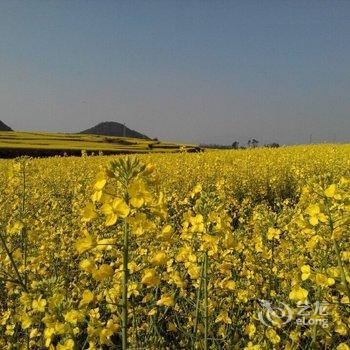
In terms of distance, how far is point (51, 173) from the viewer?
572 inches

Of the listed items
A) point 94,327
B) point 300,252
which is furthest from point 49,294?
point 300,252

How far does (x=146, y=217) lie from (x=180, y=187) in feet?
32.0

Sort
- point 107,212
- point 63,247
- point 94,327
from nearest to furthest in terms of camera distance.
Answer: point 107,212, point 94,327, point 63,247

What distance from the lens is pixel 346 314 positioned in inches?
119

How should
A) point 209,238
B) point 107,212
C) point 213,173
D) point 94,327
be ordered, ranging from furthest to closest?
point 213,173
point 209,238
point 94,327
point 107,212

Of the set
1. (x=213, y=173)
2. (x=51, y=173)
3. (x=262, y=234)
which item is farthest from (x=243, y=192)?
(x=262, y=234)

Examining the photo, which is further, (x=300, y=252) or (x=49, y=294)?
(x=300, y=252)

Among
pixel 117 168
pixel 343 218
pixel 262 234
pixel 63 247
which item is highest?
pixel 117 168

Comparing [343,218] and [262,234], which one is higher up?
[343,218]

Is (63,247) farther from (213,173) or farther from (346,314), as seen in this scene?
(213,173)

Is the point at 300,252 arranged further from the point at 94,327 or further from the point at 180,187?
the point at 180,187

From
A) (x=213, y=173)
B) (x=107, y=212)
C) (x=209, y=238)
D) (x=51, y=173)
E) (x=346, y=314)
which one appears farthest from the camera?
(x=51, y=173)

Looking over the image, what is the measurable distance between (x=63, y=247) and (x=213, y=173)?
306 inches

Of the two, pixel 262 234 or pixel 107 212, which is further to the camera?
pixel 262 234
